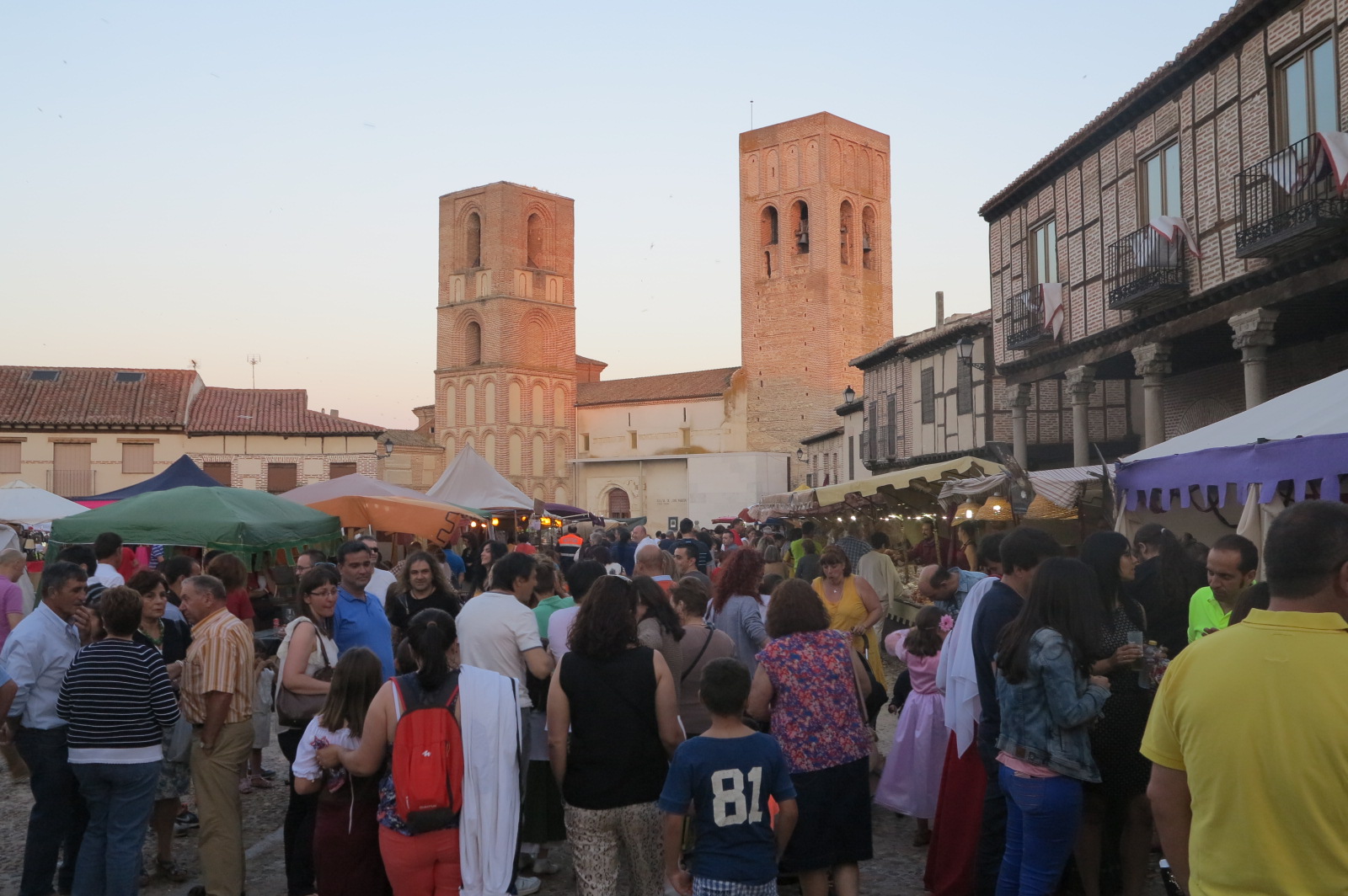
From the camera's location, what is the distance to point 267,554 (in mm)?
12484

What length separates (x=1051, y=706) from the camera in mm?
4156

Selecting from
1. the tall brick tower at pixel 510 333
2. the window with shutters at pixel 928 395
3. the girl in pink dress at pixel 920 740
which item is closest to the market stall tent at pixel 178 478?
the girl in pink dress at pixel 920 740

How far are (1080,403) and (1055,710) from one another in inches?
654

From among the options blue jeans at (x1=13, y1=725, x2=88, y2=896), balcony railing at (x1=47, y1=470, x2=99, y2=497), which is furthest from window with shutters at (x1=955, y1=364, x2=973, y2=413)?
balcony railing at (x1=47, y1=470, x2=99, y2=497)

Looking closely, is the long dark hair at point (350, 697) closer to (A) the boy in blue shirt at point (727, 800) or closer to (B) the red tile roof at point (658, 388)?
(A) the boy in blue shirt at point (727, 800)

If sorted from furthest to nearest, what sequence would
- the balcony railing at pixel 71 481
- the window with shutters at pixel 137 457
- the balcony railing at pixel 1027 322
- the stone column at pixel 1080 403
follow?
the window with shutters at pixel 137 457 < the balcony railing at pixel 71 481 < the balcony railing at pixel 1027 322 < the stone column at pixel 1080 403

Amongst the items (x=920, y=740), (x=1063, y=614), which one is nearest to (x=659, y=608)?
(x=1063, y=614)

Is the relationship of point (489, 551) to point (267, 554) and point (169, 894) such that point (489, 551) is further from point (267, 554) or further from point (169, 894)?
point (169, 894)

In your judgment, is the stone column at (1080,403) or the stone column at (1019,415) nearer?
the stone column at (1080,403)

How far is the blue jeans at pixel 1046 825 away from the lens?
4195 millimetres

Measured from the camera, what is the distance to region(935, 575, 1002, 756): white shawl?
513 centimetres

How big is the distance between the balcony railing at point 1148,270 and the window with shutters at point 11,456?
38466 millimetres

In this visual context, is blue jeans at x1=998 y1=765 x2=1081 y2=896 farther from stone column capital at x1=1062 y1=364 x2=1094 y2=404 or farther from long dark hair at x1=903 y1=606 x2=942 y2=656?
stone column capital at x1=1062 y1=364 x2=1094 y2=404

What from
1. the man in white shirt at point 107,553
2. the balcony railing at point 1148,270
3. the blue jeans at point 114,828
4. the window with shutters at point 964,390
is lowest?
the blue jeans at point 114,828
